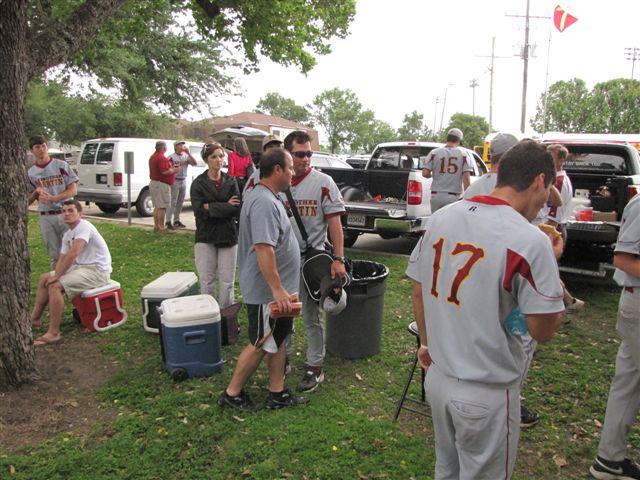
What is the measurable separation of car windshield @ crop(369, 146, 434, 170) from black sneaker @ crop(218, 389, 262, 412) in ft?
21.9

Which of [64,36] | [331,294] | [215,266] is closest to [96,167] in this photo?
[215,266]

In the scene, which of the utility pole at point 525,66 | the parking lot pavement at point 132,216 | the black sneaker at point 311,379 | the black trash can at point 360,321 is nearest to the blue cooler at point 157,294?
the black trash can at point 360,321

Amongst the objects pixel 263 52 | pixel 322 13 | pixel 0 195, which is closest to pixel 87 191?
pixel 263 52

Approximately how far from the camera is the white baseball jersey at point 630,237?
8.19ft

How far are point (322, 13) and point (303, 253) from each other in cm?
1062

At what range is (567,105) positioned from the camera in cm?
4712

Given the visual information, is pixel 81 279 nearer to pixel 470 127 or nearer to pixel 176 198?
pixel 176 198

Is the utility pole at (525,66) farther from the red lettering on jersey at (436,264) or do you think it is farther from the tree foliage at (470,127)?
→ the tree foliage at (470,127)

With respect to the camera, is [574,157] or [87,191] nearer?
[574,157]

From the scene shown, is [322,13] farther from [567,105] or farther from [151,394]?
[567,105]

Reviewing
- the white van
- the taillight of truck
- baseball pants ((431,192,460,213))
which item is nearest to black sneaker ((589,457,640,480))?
baseball pants ((431,192,460,213))

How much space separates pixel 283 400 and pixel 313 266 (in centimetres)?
100

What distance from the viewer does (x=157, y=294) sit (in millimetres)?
4867

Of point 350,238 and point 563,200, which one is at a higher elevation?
point 563,200
